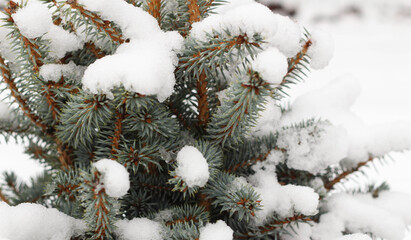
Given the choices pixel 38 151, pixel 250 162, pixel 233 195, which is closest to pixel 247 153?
pixel 250 162

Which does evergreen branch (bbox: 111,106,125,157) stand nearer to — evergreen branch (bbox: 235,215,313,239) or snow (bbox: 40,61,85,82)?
snow (bbox: 40,61,85,82)

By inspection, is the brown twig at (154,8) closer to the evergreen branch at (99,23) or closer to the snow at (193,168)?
the evergreen branch at (99,23)

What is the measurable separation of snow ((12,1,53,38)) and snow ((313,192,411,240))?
1.51 feet

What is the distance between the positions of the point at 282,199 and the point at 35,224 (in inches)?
11.8

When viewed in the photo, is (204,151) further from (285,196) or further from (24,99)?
(24,99)

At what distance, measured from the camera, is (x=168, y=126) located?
49 cm

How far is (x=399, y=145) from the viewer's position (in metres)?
0.66

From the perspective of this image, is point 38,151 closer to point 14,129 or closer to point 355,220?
point 14,129

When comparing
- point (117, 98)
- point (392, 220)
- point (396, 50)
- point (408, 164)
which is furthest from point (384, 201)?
point (396, 50)

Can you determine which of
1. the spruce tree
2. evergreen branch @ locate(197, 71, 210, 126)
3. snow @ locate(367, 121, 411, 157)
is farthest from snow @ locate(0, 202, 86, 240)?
snow @ locate(367, 121, 411, 157)

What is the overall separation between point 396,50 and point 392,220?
10.4 ft

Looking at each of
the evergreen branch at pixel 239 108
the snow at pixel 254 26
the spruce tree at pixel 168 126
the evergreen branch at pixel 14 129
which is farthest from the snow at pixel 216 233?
the evergreen branch at pixel 14 129

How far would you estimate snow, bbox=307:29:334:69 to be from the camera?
54 cm

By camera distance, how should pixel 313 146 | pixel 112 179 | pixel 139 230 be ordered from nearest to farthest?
1. pixel 112 179
2. pixel 139 230
3. pixel 313 146
